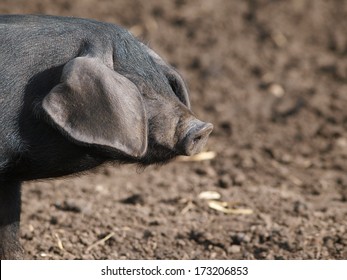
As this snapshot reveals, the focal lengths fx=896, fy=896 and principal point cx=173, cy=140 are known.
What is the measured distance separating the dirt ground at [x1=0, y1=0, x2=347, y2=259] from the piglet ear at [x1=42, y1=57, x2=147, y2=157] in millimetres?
1228

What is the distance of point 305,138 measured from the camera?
21.6ft

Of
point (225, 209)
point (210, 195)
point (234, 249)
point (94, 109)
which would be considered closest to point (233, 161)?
point (210, 195)

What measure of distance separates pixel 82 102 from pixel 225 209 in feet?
6.53

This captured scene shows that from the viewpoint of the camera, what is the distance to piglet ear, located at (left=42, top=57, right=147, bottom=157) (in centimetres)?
334

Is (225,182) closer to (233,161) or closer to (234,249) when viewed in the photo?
(233,161)

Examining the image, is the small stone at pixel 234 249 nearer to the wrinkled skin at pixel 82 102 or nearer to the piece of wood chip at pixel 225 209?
the piece of wood chip at pixel 225 209

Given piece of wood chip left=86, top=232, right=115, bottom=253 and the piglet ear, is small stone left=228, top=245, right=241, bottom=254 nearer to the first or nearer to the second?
piece of wood chip left=86, top=232, right=115, bottom=253

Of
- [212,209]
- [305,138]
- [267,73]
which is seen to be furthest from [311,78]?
[212,209]

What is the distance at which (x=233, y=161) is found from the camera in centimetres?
620

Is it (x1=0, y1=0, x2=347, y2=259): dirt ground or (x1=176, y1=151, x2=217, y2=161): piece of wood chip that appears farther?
(x1=176, y1=151, x2=217, y2=161): piece of wood chip

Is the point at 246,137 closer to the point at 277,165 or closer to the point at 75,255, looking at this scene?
the point at 277,165

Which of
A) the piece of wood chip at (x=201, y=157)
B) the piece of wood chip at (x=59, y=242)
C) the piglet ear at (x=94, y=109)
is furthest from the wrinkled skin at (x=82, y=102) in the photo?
the piece of wood chip at (x=201, y=157)

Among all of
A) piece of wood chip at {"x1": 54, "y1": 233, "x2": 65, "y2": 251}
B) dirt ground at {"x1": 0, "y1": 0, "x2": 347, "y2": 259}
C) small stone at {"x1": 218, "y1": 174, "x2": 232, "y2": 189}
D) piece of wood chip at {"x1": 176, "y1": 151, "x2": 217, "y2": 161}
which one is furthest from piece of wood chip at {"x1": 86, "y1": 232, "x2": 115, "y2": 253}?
piece of wood chip at {"x1": 176, "y1": 151, "x2": 217, "y2": 161}

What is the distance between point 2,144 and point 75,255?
3.69 feet
